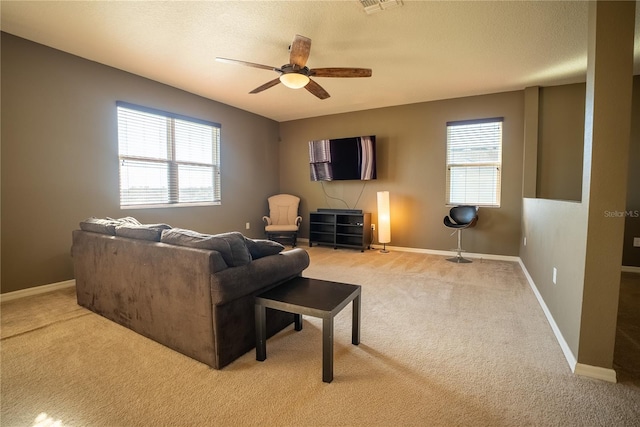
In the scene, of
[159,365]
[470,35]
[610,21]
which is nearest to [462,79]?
[470,35]

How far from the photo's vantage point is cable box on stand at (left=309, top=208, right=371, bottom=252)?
5539 millimetres

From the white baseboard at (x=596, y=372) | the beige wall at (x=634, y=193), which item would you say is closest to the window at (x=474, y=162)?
the beige wall at (x=634, y=193)

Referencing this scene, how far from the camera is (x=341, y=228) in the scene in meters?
5.85

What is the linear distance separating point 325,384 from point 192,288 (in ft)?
3.20

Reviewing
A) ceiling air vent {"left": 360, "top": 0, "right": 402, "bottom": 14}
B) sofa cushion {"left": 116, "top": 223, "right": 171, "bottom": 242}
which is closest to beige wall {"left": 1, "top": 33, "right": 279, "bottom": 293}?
sofa cushion {"left": 116, "top": 223, "right": 171, "bottom": 242}

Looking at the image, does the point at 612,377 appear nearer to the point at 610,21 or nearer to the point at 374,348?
the point at 374,348

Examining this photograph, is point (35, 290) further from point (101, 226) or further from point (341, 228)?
point (341, 228)

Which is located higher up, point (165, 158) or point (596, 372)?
point (165, 158)

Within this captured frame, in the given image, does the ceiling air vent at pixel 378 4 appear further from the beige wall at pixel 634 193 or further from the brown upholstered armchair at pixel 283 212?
the brown upholstered armchair at pixel 283 212

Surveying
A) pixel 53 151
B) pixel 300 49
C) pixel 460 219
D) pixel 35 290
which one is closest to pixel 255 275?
pixel 300 49

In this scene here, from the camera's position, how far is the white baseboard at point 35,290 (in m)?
2.98

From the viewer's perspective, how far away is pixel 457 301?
2928mm

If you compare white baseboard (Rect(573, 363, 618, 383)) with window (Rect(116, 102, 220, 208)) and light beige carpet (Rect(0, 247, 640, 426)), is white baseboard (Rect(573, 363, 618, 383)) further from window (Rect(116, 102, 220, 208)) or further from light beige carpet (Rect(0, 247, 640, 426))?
window (Rect(116, 102, 220, 208))

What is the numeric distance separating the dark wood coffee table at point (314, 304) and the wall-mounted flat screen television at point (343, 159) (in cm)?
372
